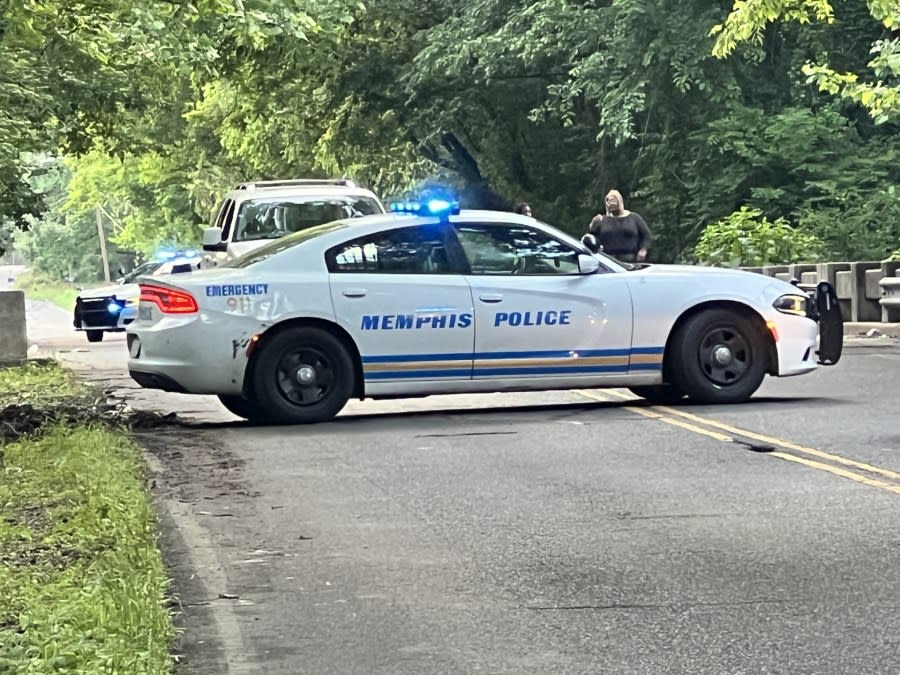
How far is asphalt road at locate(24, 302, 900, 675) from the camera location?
18.2 ft

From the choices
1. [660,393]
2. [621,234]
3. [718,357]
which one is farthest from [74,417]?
[621,234]

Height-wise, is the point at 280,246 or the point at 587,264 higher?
the point at 280,246

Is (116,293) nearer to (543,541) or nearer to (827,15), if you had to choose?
(827,15)

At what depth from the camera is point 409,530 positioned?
7.74m

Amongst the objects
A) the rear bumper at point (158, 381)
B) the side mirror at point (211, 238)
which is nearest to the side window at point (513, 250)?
the rear bumper at point (158, 381)

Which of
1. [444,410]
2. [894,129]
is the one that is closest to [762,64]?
[894,129]

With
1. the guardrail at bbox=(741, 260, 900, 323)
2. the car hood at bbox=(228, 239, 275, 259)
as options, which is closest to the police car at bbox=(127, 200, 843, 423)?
the car hood at bbox=(228, 239, 275, 259)

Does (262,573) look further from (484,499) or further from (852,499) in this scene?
(852,499)

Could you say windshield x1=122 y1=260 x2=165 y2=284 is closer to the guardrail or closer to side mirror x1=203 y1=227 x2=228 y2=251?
the guardrail

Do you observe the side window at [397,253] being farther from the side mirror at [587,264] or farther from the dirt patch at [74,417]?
the dirt patch at [74,417]

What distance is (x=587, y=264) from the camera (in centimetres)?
1240

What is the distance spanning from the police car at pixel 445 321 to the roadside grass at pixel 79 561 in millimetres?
1140

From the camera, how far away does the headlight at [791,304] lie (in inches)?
506

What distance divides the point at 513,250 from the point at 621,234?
5380 mm
